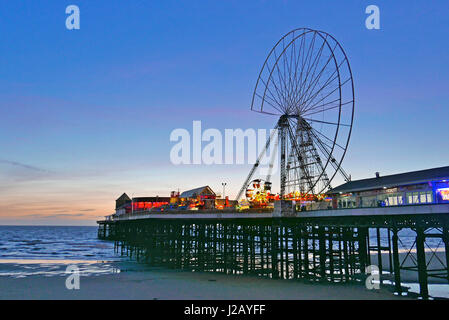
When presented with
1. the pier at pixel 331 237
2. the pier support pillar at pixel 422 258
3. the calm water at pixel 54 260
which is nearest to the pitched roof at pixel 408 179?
the pier at pixel 331 237

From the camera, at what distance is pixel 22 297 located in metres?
27.6

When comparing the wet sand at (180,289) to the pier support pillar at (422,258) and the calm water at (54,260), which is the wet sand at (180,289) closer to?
the pier support pillar at (422,258)

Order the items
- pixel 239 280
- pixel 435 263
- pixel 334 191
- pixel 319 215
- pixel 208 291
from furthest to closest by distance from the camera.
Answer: pixel 435 263, pixel 334 191, pixel 239 280, pixel 319 215, pixel 208 291

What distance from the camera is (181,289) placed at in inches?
1203

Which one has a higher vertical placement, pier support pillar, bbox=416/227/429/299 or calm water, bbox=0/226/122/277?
pier support pillar, bbox=416/227/429/299

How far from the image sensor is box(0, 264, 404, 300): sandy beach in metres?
27.7

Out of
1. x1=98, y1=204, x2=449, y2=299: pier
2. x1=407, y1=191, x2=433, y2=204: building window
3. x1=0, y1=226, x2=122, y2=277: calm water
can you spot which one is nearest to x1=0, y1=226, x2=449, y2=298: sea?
x1=0, y1=226, x2=122, y2=277: calm water

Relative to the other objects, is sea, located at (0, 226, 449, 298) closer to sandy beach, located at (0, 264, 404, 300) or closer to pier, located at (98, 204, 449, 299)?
pier, located at (98, 204, 449, 299)

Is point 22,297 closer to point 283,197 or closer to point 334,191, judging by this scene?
point 283,197

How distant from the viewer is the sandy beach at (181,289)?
27.7 meters

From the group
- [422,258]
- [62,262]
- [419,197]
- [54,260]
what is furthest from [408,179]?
[54,260]
